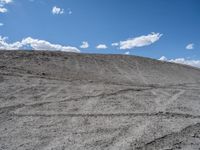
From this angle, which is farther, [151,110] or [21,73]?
[21,73]

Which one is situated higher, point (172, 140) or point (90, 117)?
point (90, 117)

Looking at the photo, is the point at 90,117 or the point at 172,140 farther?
the point at 90,117

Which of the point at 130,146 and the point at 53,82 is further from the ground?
the point at 53,82

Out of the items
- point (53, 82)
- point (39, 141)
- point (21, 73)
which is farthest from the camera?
point (21, 73)

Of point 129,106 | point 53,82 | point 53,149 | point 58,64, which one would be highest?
point 58,64

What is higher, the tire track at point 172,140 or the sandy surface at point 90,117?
the sandy surface at point 90,117

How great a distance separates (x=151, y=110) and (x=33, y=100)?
430 centimetres

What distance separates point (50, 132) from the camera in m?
5.34

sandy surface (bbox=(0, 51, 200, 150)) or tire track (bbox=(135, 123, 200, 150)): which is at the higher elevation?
sandy surface (bbox=(0, 51, 200, 150))

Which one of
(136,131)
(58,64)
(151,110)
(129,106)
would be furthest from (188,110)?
(58,64)

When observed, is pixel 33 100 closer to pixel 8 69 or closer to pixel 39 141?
pixel 39 141

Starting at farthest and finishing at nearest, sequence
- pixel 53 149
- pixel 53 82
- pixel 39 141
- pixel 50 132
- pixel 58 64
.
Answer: pixel 58 64 < pixel 53 82 < pixel 50 132 < pixel 39 141 < pixel 53 149

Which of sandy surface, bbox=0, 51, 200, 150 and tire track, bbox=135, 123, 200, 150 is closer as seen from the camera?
tire track, bbox=135, 123, 200, 150

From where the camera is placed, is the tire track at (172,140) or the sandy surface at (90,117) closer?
the tire track at (172,140)
